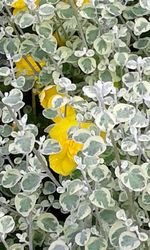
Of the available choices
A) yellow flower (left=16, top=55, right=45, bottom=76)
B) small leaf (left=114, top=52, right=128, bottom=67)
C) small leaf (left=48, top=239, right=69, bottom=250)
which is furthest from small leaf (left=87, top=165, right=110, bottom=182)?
yellow flower (left=16, top=55, right=45, bottom=76)

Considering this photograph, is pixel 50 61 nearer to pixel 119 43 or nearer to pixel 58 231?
pixel 119 43

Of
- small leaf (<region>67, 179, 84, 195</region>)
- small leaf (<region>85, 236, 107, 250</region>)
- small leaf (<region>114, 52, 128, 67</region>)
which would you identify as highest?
small leaf (<region>67, 179, 84, 195</region>)

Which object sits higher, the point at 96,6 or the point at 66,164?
the point at 96,6

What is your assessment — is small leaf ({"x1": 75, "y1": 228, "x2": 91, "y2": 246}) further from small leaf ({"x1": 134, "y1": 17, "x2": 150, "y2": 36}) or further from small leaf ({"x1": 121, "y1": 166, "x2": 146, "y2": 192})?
small leaf ({"x1": 134, "y1": 17, "x2": 150, "y2": 36})

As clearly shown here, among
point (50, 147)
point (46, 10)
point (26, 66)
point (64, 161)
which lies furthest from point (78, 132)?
point (26, 66)

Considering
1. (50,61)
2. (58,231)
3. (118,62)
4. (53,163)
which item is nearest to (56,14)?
(50,61)

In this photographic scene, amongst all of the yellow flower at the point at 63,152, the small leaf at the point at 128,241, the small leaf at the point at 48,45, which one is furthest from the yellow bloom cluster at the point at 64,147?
the small leaf at the point at 128,241

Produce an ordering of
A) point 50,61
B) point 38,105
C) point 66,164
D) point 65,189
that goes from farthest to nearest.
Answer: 1. point 38,105
2. point 50,61
3. point 66,164
4. point 65,189

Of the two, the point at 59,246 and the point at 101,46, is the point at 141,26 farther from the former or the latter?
the point at 59,246
